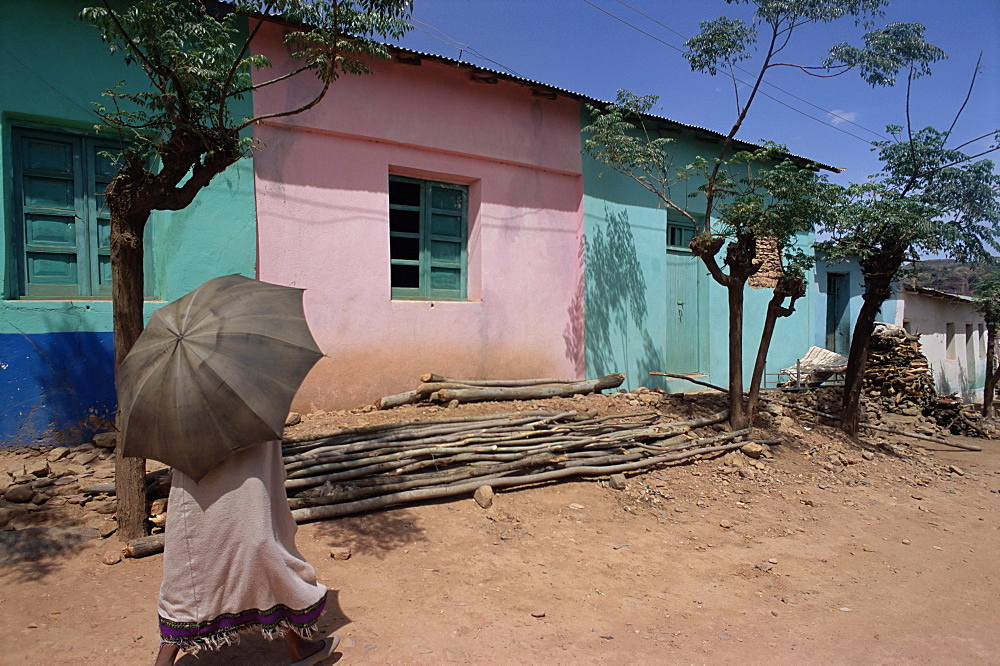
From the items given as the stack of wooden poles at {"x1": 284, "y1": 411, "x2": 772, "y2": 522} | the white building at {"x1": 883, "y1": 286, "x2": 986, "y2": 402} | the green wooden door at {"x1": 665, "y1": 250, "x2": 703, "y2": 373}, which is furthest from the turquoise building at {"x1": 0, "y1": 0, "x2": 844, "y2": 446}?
the white building at {"x1": 883, "y1": 286, "x2": 986, "y2": 402}

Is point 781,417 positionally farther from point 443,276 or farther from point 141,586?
point 141,586

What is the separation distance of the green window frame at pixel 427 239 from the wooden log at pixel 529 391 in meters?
1.39

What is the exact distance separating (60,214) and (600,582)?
5.51 metres

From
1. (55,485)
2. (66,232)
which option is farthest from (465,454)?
(66,232)

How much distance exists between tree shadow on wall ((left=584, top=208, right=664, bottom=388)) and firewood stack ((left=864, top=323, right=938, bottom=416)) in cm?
469

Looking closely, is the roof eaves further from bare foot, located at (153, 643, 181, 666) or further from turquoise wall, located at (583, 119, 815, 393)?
bare foot, located at (153, 643, 181, 666)

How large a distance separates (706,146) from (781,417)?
497 centimetres

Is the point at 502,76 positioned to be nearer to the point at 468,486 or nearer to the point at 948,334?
the point at 468,486

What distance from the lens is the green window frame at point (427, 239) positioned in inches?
289

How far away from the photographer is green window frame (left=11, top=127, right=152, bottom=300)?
Answer: 5152 mm

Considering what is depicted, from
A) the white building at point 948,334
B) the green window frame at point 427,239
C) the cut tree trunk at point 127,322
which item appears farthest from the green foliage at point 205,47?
the white building at point 948,334

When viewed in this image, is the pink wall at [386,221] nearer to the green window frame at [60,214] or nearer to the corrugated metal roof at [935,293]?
the green window frame at [60,214]

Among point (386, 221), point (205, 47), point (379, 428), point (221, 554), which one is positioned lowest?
point (379, 428)

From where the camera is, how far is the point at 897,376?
11.0 metres
